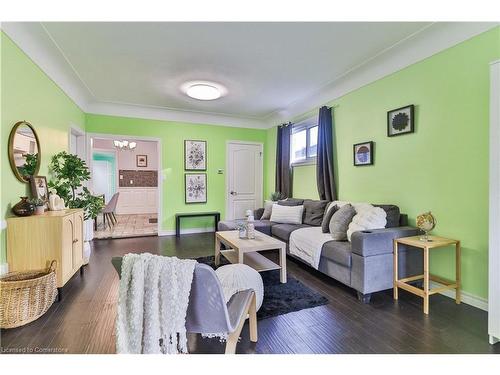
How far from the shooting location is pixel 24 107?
8.37 feet

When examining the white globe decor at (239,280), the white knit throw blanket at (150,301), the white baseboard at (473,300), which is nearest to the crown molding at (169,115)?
the white globe decor at (239,280)

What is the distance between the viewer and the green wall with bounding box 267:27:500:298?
2236mm

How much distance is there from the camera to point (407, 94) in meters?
2.90

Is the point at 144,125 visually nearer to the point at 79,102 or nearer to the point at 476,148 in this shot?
the point at 79,102

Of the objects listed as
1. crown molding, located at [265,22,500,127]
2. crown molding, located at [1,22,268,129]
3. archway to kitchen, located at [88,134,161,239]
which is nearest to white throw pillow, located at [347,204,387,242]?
crown molding, located at [265,22,500,127]

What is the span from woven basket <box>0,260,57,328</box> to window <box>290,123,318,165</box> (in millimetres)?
4064

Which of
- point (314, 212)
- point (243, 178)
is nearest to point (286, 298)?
point (314, 212)

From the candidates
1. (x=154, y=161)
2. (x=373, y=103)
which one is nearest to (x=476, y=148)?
(x=373, y=103)

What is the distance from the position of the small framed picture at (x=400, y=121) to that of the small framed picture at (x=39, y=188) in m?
4.13

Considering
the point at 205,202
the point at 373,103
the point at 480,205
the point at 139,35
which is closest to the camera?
the point at 480,205

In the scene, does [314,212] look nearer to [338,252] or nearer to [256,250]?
[338,252]
